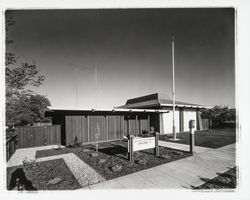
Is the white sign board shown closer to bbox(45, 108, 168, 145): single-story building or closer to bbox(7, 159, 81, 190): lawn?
bbox(7, 159, 81, 190): lawn

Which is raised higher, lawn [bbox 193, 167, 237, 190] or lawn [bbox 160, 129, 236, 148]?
lawn [bbox 193, 167, 237, 190]

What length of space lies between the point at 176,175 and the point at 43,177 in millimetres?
4189

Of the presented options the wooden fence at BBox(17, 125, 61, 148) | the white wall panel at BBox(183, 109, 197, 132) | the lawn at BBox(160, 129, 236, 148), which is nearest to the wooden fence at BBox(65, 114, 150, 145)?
the wooden fence at BBox(17, 125, 61, 148)

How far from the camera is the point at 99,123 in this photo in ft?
35.2

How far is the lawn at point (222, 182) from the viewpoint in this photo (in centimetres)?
368

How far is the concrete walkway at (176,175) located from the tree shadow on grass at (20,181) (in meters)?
1.72

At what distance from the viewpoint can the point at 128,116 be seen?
41.4 ft

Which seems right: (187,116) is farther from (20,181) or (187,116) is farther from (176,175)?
(20,181)

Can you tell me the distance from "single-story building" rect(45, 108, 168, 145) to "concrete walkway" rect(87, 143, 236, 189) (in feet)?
17.1

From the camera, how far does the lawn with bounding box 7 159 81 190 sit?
382 cm

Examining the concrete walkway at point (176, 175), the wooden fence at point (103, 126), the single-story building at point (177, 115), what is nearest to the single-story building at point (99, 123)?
the wooden fence at point (103, 126)

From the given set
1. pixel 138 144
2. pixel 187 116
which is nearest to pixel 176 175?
pixel 138 144

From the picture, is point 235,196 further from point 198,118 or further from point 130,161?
point 198,118

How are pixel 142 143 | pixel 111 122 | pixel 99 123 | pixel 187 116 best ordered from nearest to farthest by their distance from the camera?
pixel 142 143
pixel 99 123
pixel 111 122
pixel 187 116
